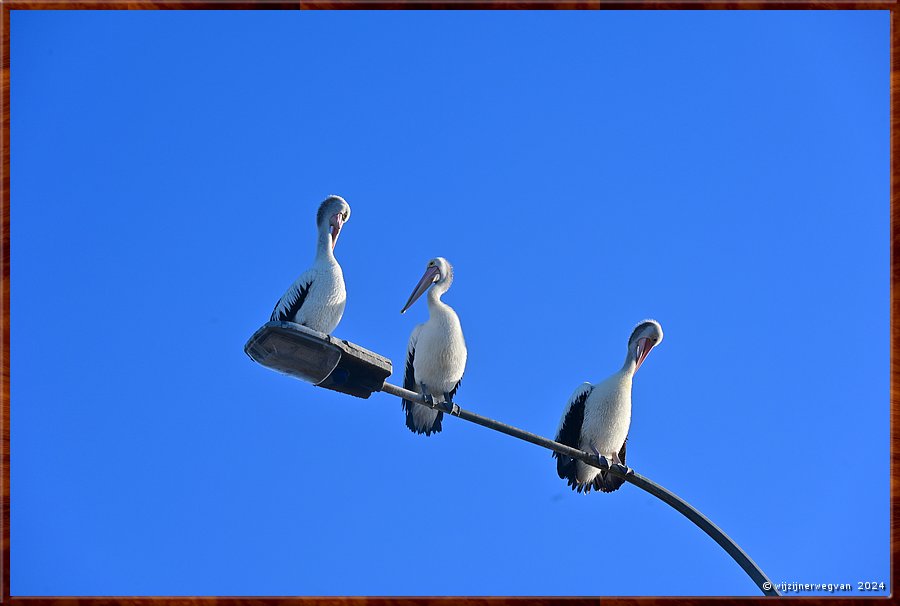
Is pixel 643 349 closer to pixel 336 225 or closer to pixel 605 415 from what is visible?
pixel 605 415

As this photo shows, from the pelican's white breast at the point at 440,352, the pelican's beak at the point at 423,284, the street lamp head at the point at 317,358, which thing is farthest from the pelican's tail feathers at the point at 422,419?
the street lamp head at the point at 317,358

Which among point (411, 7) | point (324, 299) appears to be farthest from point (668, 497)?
point (324, 299)

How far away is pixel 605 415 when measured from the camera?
46.7 ft

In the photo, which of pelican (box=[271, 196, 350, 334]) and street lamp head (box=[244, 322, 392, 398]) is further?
pelican (box=[271, 196, 350, 334])

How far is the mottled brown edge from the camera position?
7258mm

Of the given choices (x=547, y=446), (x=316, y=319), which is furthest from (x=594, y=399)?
(x=547, y=446)

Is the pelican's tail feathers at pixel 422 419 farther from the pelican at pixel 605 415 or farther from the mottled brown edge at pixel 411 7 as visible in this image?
the mottled brown edge at pixel 411 7

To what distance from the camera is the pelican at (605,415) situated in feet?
46.6

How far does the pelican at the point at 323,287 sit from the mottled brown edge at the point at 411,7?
4364 mm

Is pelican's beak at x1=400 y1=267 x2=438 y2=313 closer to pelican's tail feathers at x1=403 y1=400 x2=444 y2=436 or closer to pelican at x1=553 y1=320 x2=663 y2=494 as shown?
pelican's tail feathers at x1=403 y1=400 x2=444 y2=436

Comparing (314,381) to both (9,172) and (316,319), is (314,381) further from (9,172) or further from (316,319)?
(316,319)

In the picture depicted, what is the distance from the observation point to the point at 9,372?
8789mm

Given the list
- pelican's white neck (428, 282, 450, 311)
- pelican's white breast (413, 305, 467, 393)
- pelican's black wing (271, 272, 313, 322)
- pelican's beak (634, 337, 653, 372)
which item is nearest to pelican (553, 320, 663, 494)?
pelican's beak (634, 337, 653, 372)

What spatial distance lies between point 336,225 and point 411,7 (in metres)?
4.57
